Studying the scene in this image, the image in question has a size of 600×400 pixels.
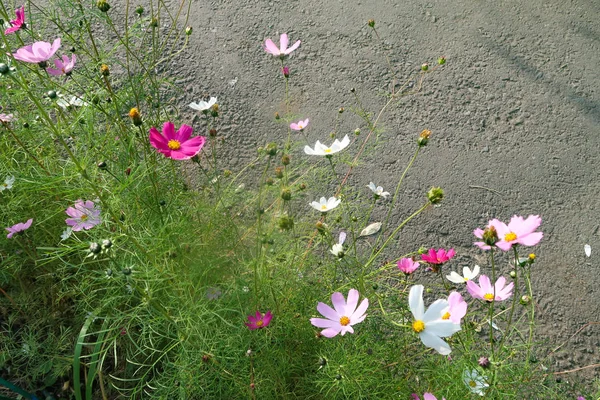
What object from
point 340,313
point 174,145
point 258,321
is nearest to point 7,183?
point 174,145

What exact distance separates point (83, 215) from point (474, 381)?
1.07 meters

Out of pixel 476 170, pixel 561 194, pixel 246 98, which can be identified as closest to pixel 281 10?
pixel 246 98

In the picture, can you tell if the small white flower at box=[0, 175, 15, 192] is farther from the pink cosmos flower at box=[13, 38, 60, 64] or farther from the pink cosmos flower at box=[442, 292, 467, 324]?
the pink cosmos flower at box=[442, 292, 467, 324]

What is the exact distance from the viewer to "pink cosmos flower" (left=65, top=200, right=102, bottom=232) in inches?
56.9

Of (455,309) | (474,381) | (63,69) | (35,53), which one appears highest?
(35,53)

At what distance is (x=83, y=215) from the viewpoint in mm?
1482

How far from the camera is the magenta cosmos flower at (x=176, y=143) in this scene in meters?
1.22

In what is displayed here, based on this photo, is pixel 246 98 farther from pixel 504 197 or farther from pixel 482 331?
pixel 482 331

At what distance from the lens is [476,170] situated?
236 cm

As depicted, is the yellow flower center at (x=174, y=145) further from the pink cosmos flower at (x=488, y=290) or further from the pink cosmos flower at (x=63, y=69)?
the pink cosmos flower at (x=488, y=290)

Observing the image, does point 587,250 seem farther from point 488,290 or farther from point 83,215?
point 83,215

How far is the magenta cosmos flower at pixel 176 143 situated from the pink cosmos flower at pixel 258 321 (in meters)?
0.39

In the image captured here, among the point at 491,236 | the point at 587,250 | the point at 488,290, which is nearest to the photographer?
the point at 491,236

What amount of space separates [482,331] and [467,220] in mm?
516
